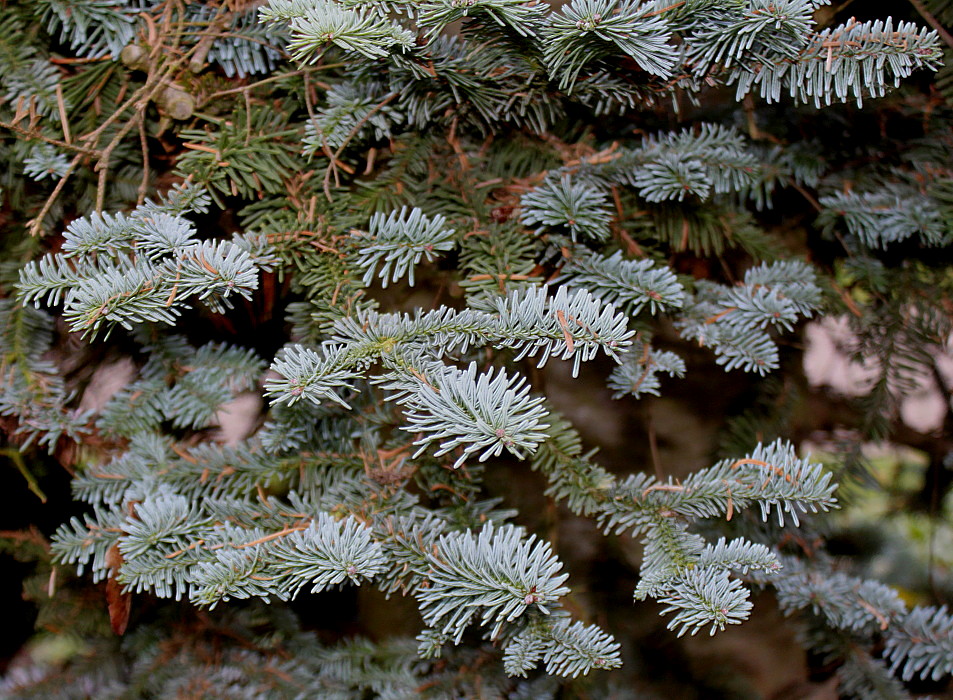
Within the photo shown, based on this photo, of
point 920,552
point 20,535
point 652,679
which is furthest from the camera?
point 920,552

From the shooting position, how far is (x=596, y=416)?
84 cm

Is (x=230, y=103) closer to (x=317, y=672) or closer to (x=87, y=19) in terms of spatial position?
(x=87, y=19)

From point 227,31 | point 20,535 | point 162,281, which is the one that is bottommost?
point 20,535

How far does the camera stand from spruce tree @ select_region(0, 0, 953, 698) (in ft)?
1.31

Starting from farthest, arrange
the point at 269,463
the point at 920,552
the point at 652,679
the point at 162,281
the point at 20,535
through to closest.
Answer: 1. the point at 920,552
2. the point at 652,679
3. the point at 20,535
4. the point at 269,463
5. the point at 162,281

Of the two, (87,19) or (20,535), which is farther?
(20,535)

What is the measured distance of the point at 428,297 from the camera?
649 mm

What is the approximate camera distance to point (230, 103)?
1.85ft

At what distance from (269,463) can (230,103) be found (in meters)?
0.33

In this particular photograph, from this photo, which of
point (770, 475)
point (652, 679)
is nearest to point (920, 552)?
point (652, 679)

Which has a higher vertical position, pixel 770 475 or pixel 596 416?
pixel 770 475

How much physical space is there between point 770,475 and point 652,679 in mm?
506

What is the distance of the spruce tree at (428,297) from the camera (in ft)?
1.31

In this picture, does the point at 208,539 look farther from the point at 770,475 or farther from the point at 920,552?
the point at 920,552
